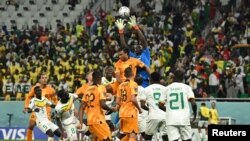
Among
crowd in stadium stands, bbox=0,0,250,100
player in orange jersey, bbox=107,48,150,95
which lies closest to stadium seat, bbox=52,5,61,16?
crowd in stadium stands, bbox=0,0,250,100

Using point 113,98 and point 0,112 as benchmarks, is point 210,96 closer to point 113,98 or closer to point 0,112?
point 0,112

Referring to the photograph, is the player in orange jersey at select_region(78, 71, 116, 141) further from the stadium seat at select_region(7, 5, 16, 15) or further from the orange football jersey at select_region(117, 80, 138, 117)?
the stadium seat at select_region(7, 5, 16, 15)

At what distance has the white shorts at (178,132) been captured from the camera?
2064cm

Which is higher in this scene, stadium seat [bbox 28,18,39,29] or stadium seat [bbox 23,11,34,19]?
stadium seat [bbox 23,11,34,19]

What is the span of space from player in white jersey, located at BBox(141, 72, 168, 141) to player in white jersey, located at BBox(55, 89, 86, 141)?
7.06ft

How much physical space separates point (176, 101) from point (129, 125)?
79.2 inches

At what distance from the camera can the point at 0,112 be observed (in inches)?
1331

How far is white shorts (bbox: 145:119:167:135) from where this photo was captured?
22.5 m

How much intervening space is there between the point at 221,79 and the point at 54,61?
7.83 m

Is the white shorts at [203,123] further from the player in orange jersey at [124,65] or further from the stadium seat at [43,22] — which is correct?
the stadium seat at [43,22]

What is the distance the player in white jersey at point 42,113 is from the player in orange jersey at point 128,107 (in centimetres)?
271

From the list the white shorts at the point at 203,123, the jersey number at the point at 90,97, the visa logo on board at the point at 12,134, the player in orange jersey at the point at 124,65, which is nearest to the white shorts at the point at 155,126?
the player in orange jersey at the point at 124,65

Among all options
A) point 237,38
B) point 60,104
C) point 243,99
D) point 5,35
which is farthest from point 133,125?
point 5,35

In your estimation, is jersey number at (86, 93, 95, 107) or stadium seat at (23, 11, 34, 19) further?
stadium seat at (23, 11, 34, 19)
